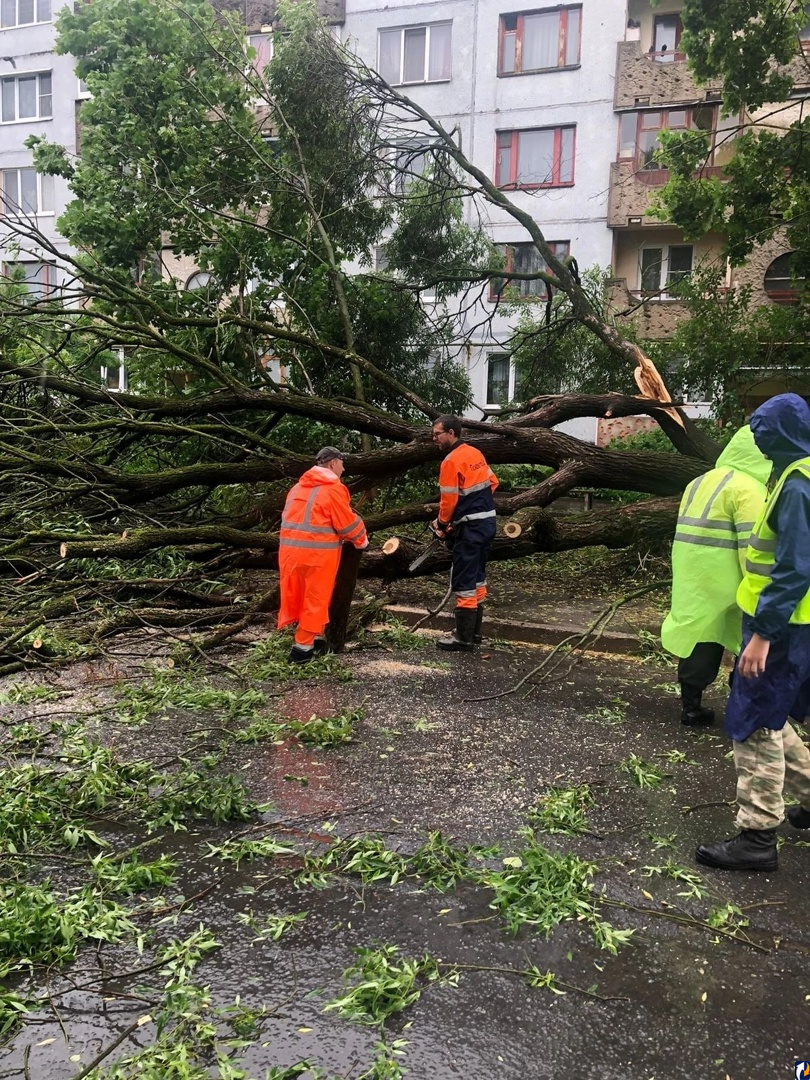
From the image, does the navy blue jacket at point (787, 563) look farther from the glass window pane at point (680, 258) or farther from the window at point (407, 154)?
the glass window pane at point (680, 258)

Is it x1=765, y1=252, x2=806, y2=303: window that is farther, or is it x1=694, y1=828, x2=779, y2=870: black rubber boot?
x1=765, y1=252, x2=806, y2=303: window

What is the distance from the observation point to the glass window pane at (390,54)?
2247cm

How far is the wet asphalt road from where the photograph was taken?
216cm

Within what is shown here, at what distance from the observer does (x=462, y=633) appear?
6695 millimetres

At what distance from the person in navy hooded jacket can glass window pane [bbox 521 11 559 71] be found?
21.7 m

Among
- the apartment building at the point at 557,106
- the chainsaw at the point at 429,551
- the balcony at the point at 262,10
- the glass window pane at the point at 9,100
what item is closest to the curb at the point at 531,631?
the chainsaw at the point at 429,551

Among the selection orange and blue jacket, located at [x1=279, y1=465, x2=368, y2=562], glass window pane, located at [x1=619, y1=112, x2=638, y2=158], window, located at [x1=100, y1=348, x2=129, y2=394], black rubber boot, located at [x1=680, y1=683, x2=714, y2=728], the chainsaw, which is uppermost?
glass window pane, located at [x1=619, y1=112, x2=638, y2=158]

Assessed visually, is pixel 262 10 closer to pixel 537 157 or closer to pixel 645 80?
pixel 537 157

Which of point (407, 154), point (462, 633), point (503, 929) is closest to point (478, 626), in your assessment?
point (462, 633)

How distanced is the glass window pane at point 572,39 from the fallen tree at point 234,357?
443 inches

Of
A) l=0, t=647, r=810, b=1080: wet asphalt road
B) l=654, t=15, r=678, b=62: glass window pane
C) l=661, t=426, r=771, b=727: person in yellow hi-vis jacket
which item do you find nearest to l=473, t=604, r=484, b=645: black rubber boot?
l=0, t=647, r=810, b=1080: wet asphalt road

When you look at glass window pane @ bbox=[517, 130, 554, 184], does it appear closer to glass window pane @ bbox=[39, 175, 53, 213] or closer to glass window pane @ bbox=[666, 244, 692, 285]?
glass window pane @ bbox=[666, 244, 692, 285]

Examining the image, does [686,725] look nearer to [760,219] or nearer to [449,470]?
[449,470]

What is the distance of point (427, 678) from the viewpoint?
19.0 ft
